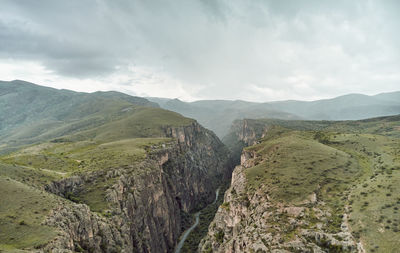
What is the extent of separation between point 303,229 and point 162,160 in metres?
85.5

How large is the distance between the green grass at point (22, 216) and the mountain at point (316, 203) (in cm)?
3940

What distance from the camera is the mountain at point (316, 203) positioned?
Result: 3712 cm

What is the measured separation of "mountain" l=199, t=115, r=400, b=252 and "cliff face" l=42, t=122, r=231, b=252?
2622cm

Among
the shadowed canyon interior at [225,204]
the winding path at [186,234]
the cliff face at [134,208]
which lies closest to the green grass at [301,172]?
the shadowed canyon interior at [225,204]

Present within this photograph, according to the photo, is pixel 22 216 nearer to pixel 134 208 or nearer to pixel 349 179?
pixel 134 208

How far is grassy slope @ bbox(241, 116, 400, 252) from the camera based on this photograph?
37406 mm

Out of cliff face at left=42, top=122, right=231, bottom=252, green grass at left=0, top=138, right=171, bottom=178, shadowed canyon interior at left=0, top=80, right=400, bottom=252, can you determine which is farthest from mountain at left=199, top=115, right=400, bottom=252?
green grass at left=0, top=138, right=171, bottom=178

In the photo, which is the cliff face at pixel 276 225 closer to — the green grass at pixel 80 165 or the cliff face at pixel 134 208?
the cliff face at pixel 134 208

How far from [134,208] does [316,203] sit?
187ft

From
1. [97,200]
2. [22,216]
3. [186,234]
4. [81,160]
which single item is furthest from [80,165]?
[186,234]

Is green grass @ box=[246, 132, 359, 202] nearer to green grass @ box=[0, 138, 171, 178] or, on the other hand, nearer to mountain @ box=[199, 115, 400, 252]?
mountain @ box=[199, 115, 400, 252]

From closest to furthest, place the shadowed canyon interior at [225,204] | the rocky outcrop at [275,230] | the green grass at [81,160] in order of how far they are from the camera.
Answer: the rocky outcrop at [275,230] → the shadowed canyon interior at [225,204] → the green grass at [81,160]

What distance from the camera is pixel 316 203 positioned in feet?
159

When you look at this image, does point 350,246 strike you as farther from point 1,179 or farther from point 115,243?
point 1,179
